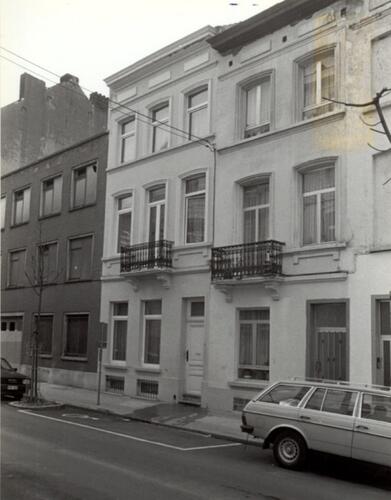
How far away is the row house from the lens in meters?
14.8

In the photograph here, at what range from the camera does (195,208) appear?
19516 millimetres

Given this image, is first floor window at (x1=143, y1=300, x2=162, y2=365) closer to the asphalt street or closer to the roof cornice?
Result: the asphalt street

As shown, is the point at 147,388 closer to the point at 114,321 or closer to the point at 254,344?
the point at 114,321

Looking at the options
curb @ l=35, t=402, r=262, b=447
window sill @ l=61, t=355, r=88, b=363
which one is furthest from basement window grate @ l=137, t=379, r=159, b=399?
window sill @ l=61, t=355, r=88, b=363

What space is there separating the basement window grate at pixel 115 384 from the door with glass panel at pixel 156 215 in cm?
473

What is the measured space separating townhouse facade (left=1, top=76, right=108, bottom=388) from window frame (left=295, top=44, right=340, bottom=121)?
944cm

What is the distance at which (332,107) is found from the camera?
1597 centimetres

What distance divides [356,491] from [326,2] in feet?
41.7

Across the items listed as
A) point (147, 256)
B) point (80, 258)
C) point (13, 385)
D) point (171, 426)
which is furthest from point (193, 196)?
point (13, 385)

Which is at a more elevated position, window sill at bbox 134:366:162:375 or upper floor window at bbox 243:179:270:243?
upper floor window at bbox 243:179:270:243

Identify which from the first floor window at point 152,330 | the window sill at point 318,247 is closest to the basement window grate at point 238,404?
the first floor window at point 152,330

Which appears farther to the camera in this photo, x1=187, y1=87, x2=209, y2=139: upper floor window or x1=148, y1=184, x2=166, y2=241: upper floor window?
x1=148, y1=184, x2=166, y2=241: upper floor window

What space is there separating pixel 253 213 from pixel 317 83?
409 centimetres

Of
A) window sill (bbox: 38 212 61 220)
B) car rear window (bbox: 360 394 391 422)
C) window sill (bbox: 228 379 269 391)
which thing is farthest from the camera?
window sill (bbox: 38 212 61 220)
